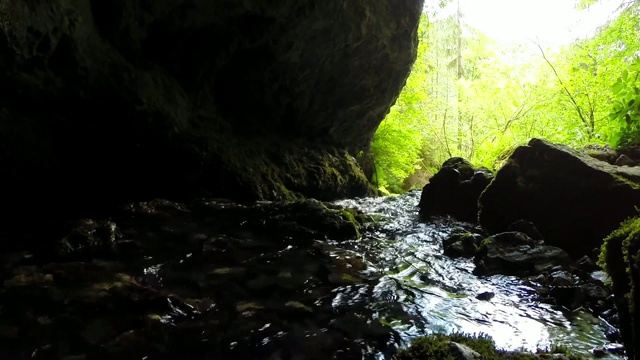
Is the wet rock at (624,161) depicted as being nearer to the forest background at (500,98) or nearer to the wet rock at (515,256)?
the forest background at (500,98)

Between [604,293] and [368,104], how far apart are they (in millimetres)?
11524

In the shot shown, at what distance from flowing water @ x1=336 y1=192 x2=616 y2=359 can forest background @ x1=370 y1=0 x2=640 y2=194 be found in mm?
2191

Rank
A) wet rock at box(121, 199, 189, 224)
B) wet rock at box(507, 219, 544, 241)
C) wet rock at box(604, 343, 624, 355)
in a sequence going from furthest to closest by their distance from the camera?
wet rock at box(121, 199, 189, 224) < wet rock at box(507, 219, 544, 241) < wet rock at box(604, 343, 624, 355)

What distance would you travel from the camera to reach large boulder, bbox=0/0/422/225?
6918mm

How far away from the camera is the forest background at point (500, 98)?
12.0 m

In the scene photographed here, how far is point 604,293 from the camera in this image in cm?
410

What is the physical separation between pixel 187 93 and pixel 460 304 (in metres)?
8.50

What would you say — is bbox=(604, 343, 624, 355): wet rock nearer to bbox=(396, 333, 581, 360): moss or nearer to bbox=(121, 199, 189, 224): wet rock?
bbox=(396, 333, 581, 360): moss

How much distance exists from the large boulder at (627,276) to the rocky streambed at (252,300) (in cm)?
84

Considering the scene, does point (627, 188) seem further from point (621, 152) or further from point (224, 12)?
point (224, 12)

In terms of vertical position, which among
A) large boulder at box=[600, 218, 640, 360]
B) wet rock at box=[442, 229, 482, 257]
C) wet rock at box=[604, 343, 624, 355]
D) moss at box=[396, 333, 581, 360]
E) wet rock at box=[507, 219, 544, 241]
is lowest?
wet rock at box=[442, 229, 482, 257]

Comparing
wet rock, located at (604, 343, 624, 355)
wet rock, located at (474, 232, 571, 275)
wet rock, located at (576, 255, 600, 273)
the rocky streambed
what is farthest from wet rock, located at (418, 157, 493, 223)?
wet rock, located at (604, 343, 624, 355)

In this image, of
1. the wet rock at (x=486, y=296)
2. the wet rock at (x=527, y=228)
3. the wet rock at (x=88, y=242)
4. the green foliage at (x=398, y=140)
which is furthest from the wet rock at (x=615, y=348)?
the green foliage at (x=398, y=140)

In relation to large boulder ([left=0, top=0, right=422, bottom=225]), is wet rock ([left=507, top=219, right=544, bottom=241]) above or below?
below
